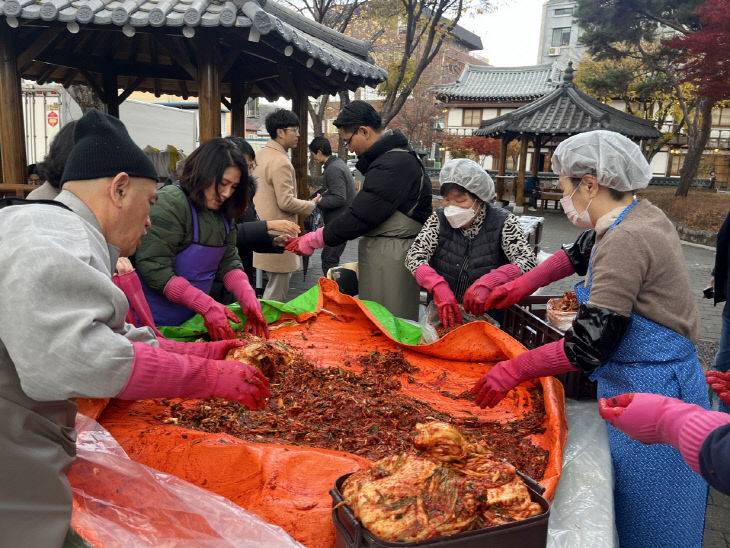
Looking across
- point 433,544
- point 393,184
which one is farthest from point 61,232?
point 393,184

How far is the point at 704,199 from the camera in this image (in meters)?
18.8

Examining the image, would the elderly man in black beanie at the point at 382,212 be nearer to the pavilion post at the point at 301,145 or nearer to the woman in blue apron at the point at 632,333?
the woman in blue apron at the point at 632,333

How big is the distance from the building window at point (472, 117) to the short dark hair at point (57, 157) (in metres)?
31.7

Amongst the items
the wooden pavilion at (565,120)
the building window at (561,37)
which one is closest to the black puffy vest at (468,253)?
the wooden pavilion at (565,120)

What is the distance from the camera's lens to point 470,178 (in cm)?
307

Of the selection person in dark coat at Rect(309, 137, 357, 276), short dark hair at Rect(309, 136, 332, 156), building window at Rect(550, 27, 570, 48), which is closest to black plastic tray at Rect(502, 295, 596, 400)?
person in dark coat at Rect(309, 137, 357, 276)

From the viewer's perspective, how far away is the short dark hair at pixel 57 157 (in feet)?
6.85

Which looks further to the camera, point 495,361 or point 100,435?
point 495,361

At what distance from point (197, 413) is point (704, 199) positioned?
20740 mm

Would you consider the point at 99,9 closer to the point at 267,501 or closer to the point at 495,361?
the point at 495,361

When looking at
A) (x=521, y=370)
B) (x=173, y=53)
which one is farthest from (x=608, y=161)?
(x=173, y=53)

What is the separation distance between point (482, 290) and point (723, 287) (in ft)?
5.59

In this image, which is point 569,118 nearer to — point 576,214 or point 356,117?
point 356,117

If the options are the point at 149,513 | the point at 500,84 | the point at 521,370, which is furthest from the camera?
the point at 500,84
